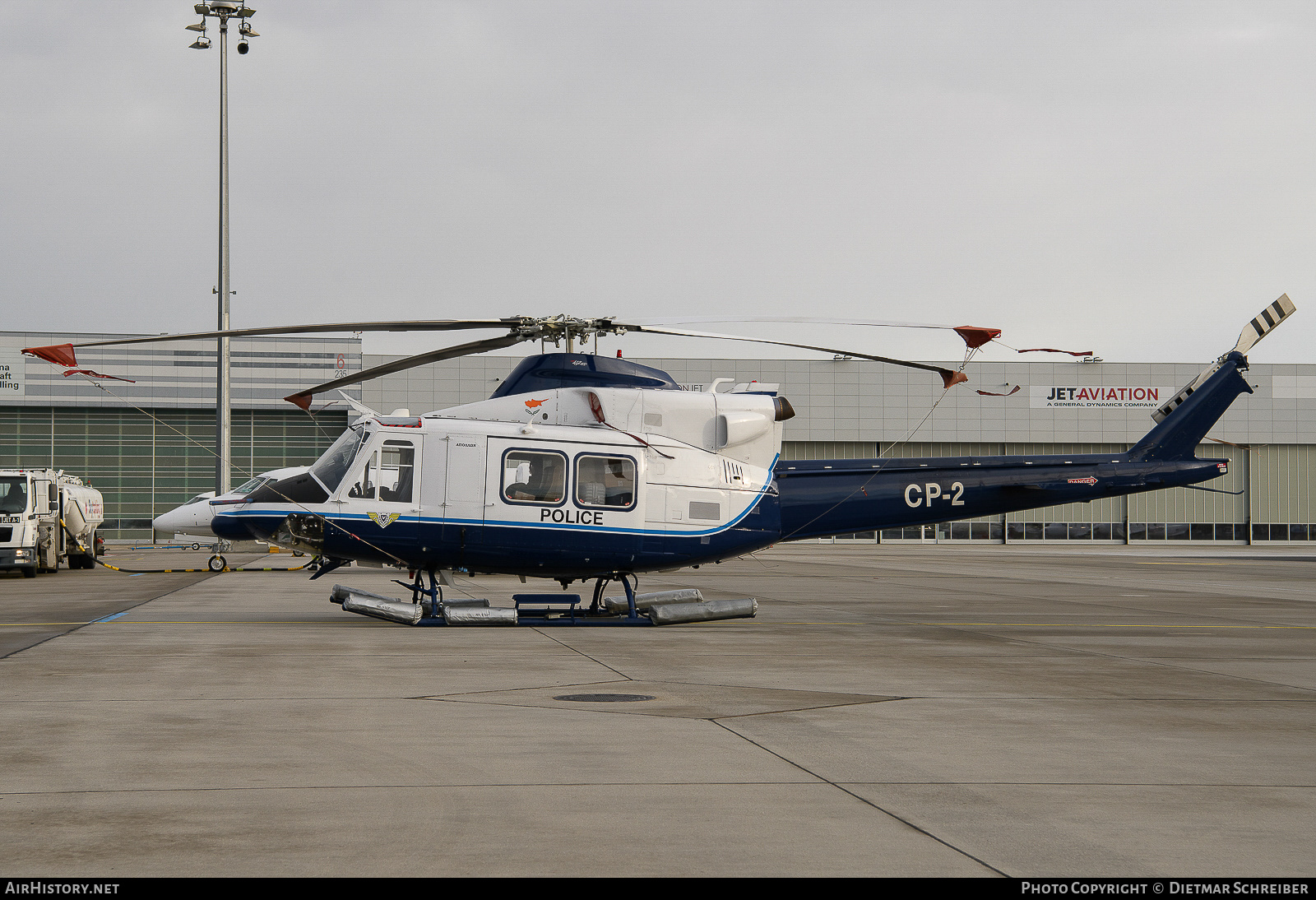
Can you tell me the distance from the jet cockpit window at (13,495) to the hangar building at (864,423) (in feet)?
126

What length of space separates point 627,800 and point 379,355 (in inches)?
2621

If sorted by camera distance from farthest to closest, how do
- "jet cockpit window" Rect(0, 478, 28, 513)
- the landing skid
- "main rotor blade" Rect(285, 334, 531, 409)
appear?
"jet cockpit window" Rect(0, 478, 28, 513), the landing skid, "main rotor blade" Rect(285, 334, 531, 409)

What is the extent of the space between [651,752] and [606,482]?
362 inches

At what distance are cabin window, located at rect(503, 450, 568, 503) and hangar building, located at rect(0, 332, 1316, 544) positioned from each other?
54.3 meters

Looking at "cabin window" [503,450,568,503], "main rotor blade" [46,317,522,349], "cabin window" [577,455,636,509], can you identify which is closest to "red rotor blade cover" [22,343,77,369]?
"main rotor blade" [46,317,522,349]

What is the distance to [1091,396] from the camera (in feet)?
246

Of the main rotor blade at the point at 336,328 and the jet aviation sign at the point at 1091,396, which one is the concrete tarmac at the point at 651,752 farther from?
the jet aviation sign at the point at 1091,396

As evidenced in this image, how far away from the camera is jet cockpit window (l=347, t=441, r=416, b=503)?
50.0 feet

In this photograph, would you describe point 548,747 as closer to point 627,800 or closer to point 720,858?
Result: point 627,800

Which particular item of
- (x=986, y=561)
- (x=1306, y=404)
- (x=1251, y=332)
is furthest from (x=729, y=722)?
(x=1306, y=404)

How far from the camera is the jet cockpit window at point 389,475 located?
1523 cm

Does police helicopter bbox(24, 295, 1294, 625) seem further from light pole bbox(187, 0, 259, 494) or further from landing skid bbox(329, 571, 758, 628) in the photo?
light pole bbox(187, 0, 259, 494)

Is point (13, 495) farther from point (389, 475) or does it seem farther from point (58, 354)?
point (58, 354)

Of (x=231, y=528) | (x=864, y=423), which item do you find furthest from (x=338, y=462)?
(x=864, y=423)
